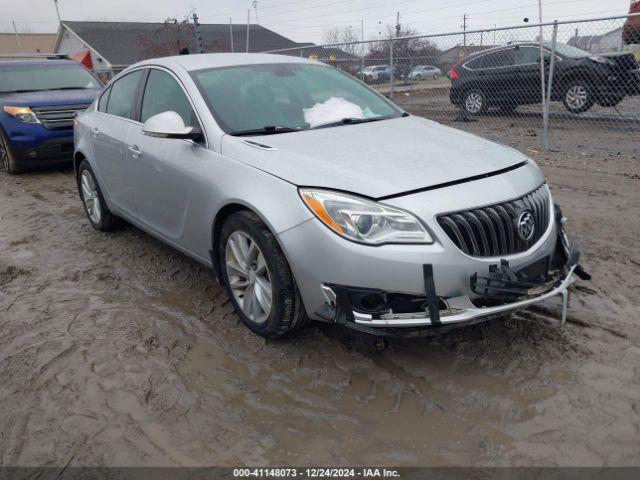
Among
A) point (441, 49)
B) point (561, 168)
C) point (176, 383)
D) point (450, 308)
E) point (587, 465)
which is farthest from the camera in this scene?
point (441, 49)

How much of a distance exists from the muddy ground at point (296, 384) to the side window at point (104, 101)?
1.75 meters

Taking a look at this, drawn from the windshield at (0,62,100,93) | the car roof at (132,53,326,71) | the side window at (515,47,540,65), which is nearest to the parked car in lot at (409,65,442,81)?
the side window at (515,47,540,65)

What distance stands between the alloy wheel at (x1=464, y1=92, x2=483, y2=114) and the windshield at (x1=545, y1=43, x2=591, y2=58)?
1982mm

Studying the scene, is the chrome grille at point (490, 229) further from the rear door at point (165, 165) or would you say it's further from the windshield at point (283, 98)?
the rear door at point (165, 165)

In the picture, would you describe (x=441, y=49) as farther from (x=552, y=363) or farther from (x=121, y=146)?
(x=552, y=363)

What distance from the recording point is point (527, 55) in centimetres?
1079

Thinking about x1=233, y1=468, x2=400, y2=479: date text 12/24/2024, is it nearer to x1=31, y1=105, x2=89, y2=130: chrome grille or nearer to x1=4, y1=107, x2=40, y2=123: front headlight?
x1=31, y1=105, x2=89, y2=130: chrome grille

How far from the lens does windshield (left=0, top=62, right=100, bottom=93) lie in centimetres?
873

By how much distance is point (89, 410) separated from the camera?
273 centimetres

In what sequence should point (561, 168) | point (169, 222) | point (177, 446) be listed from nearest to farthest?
point (177, 446), point (169, 222), point (561, 168)

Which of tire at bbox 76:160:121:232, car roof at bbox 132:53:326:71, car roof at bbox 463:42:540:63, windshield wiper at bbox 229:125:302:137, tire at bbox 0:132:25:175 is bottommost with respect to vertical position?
tire at bbox 76:160:121:232

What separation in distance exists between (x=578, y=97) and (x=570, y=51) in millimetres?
866

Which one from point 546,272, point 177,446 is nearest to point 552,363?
point 546,272

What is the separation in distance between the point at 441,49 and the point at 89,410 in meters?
10.1
